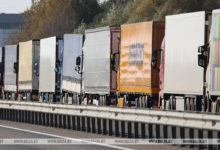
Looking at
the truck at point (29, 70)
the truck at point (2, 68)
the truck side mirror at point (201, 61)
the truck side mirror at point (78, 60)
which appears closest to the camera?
the truck side mirror at point (201, 61)

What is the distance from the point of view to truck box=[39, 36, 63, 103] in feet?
131

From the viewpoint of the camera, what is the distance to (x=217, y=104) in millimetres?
23391

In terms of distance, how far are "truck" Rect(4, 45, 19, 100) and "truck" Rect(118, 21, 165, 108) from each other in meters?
17.2

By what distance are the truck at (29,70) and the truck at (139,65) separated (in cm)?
1289

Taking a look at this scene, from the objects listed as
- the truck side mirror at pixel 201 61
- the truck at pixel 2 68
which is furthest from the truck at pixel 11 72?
the truck side mirror at pixel 201 61

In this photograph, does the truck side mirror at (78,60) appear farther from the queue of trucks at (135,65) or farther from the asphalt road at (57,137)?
the asphalt road at (57,137)

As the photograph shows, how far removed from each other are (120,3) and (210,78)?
84.0 meters

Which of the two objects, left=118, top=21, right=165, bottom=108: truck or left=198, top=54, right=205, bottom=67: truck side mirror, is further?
left=118, top=21, right=165, bottom=108: truck

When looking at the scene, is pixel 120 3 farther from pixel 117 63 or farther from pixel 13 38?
pixel 117 63

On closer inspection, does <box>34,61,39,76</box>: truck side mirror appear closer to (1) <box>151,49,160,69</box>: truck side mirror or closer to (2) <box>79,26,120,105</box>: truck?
(2) <box>79,26,120,105</box>: truck

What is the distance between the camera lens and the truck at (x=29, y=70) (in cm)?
4441

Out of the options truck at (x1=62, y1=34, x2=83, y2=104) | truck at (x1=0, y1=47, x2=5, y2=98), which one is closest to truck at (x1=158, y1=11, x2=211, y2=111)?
truck at (x1=62, y1=34, x2=83, y2=104)

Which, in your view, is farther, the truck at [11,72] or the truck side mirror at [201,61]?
the truck at [11,72]

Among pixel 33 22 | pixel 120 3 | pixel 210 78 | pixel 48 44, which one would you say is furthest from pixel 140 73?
pixel 33 22
